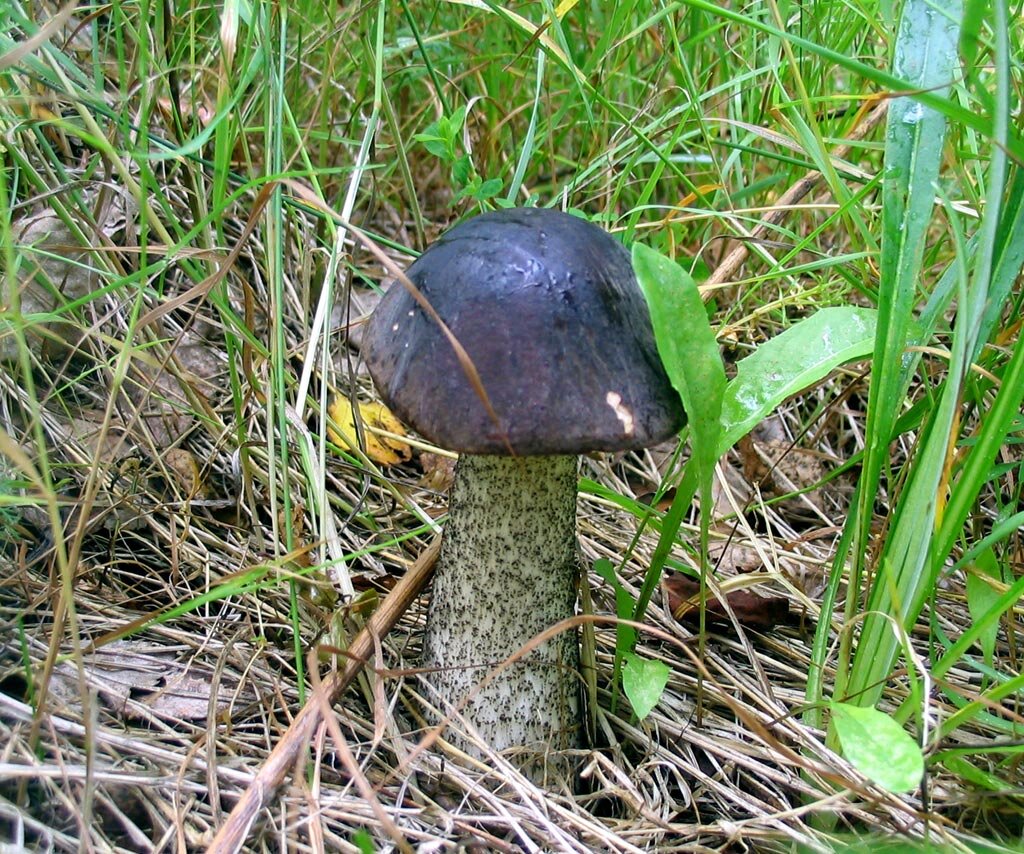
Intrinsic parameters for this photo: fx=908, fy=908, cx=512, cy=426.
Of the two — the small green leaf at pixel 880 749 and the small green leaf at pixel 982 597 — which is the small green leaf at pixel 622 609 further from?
the small green leaf at pixel 982 597

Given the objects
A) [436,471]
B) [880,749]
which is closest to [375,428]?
[436,471]

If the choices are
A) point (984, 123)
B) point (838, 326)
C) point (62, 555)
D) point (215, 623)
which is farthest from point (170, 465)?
point (984, 123)

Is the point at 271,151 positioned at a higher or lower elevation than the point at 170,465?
higher

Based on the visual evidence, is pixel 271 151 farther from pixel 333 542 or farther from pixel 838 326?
pixel 838 326

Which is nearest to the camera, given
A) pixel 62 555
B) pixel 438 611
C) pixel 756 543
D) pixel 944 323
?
pixel 62 555

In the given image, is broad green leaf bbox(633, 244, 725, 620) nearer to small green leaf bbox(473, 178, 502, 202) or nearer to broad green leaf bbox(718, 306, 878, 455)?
broad green leaf bbox(718, 306, 878, 455)

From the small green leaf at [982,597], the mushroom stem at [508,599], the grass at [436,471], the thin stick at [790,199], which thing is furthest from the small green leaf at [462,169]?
the small green leaf at [982,597]

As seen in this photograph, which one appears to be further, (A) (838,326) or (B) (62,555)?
(A) (838,326)
